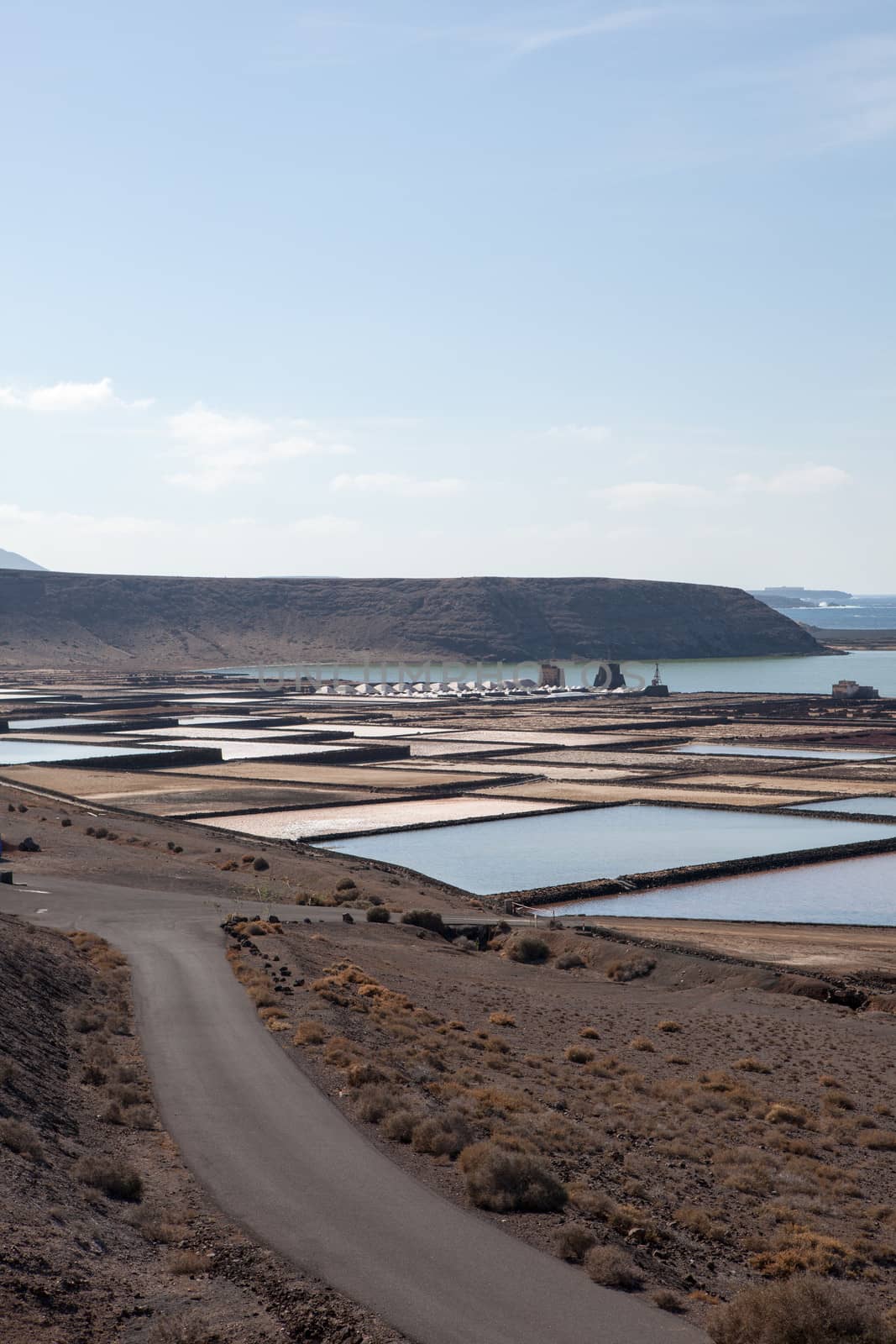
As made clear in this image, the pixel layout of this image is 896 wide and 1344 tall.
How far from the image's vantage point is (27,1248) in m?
12.6

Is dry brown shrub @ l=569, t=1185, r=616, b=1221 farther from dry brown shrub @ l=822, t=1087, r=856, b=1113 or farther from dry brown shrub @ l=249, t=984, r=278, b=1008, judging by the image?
dry brown shrub @ l=249, t=984, r=278, b=1008

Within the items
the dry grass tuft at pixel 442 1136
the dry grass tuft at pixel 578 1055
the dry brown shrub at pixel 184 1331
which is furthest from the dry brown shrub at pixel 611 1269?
the dry grass tuft at pixel 578 1055

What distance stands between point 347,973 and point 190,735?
272 ft

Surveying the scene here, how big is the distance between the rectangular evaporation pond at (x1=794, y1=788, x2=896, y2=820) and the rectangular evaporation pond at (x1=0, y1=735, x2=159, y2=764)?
149 ft

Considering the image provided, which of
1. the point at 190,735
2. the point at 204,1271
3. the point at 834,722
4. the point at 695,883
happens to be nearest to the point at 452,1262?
the point at 204,1271

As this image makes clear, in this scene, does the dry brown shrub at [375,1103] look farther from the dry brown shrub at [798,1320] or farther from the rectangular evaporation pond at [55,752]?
the rectangular evaporation pond at [55,752]

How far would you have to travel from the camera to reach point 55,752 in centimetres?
9712

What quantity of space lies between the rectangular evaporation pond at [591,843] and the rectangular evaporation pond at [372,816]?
1.86m

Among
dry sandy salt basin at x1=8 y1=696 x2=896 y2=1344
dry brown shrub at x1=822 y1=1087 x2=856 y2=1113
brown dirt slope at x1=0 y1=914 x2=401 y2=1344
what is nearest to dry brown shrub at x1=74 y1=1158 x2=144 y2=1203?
brown dirt slope at x1=0 y1=914 x2=401 y2=1344

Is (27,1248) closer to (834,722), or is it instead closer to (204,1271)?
(204,1271)

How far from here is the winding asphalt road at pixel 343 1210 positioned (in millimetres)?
12391

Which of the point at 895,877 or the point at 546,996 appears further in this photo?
the point at 895,877

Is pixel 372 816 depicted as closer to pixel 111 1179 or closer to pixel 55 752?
pixel 55 752

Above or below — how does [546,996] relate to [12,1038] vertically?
below
